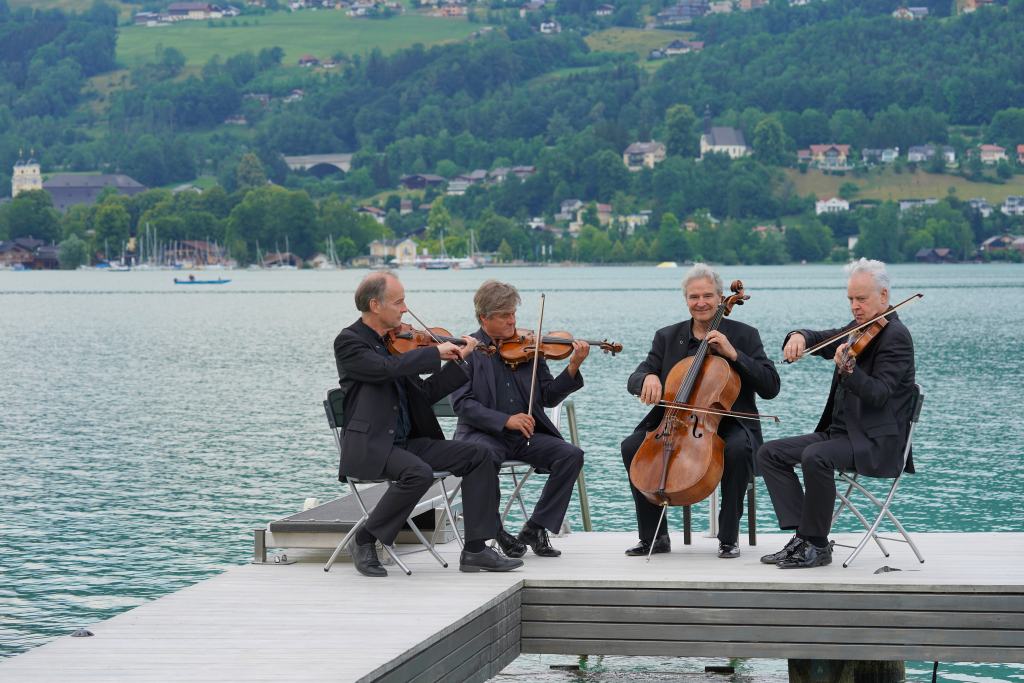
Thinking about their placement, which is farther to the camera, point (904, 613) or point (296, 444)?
point (296, 444)

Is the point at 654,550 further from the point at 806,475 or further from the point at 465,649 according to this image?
the point at 465,649

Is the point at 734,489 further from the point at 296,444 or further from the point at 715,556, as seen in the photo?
the point at 296,444

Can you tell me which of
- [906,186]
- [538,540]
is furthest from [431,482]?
[906,186]

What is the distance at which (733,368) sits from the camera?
721 centimetres

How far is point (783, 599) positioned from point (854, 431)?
994 mm

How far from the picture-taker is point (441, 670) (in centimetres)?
557

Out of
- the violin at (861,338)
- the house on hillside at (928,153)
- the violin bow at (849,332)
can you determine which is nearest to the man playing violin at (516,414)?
the violin bow at (849,332)

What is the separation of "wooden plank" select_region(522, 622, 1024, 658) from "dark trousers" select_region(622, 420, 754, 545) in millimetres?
838

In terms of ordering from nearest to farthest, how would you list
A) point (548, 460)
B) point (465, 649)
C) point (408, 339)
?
point (465, 649)
point (408, 339)
point (548, 460)

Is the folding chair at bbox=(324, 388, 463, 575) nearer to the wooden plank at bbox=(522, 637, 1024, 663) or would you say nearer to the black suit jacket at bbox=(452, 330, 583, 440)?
the black suit jacket at bbox=(452, 330, 583, 440)

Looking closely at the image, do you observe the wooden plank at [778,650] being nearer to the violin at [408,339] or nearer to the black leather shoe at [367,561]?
the black leather shoe at [367,561]

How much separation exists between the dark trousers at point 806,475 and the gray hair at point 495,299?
1.35 metres

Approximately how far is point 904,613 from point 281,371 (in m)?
30.5

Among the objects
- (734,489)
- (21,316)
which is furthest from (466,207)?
(734,489)
